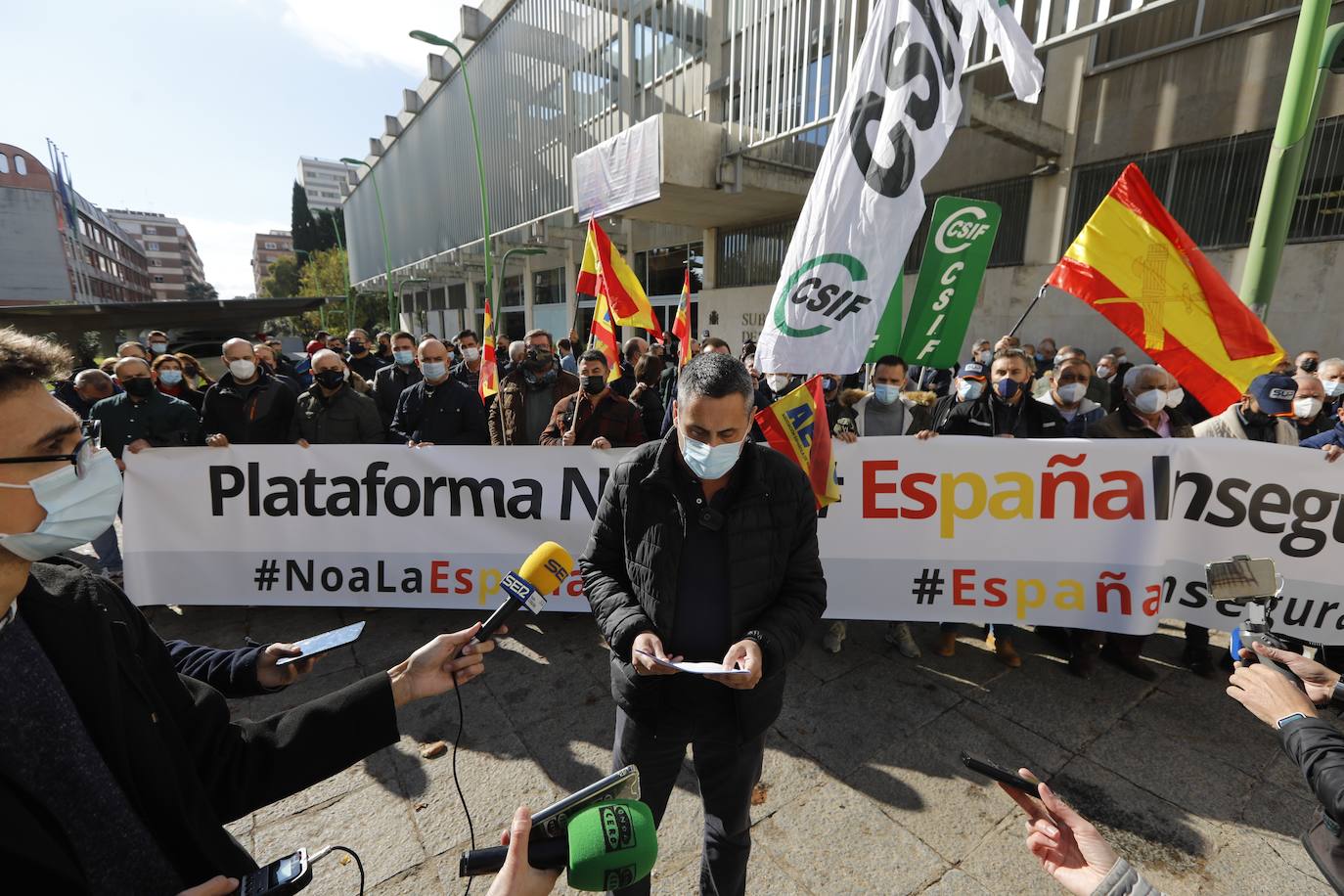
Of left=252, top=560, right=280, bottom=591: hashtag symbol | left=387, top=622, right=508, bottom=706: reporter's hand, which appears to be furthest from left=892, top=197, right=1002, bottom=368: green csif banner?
left=252, top=560, right=280, bottom=591: hashtag symbol

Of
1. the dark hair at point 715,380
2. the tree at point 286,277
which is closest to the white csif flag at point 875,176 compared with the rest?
the dark hair at point 715,380

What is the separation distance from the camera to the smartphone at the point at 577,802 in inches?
41.6

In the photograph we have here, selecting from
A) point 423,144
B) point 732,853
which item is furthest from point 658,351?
point 423,144

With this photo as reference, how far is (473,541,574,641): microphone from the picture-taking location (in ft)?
5.31

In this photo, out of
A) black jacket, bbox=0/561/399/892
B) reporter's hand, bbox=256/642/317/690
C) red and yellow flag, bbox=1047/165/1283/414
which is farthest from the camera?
red and yellow flag, bbox=1047/165/1283/414

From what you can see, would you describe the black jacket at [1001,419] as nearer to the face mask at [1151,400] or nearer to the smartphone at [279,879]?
the face mask at [1151,400]

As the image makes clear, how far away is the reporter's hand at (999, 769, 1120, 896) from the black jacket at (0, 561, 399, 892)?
4.62 ft

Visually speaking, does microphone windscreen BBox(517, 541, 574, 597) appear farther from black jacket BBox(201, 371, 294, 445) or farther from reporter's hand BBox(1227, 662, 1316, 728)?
black jacket BBox(201, 371, 294, 445)

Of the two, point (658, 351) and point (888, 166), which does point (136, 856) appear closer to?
point (888, 166)

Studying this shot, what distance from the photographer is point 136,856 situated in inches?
43.2

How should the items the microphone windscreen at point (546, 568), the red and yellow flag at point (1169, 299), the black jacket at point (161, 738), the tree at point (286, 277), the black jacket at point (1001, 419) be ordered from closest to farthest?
the black jacket at point (161, 738), the microphone windscreen at point (546, 568), the red and yellow flag at point (1169, 299), the black jacket at point (1001, 419), the tree at point (286, 277)

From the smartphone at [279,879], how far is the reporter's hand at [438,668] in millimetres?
362

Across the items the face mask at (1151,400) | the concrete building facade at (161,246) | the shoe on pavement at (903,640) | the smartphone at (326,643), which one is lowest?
the shoe on pavement at (903,640)

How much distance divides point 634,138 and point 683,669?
564 inches
